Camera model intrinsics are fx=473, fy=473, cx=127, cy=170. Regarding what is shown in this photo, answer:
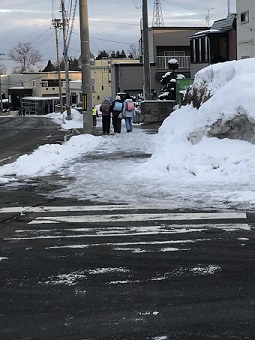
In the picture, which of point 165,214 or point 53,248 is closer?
point 53,248

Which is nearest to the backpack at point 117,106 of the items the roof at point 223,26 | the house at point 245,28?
the house at point 245,28

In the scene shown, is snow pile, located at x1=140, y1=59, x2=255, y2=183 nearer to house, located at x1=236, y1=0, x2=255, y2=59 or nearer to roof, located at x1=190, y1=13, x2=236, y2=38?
house, located at x1=236, y1=0, x2=255, y2=59

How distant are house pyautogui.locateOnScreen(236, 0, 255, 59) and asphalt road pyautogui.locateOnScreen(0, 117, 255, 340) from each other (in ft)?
87.8

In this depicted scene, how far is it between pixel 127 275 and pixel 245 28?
30.5 meters

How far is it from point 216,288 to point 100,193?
4771 mm

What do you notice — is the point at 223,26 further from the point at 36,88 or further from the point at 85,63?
the point at 36,88

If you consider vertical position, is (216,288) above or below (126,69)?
below

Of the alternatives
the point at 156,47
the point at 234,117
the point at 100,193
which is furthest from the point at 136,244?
the point at 156,47

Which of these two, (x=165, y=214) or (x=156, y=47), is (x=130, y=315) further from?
(x=156, y=47)

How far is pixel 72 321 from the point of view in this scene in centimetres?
377

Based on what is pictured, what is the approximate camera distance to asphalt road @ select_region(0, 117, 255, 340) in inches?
145

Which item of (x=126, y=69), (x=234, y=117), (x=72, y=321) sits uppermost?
(x=126, y=69)

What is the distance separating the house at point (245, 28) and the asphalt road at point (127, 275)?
26.8 m

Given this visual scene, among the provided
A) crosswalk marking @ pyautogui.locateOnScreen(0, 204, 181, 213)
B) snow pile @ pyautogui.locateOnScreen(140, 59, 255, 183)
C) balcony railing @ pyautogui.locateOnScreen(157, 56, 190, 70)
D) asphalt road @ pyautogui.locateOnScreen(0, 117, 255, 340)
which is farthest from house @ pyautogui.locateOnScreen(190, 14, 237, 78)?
asphalt road @ pyautogui.locateOnScreen(0, 117, 255, 340)
